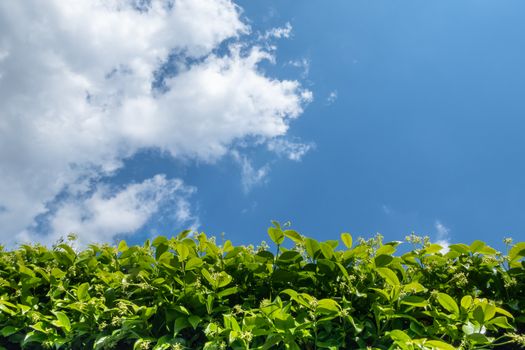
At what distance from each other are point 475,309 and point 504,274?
32.7 inches

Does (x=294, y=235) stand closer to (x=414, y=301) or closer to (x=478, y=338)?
(x=414, y=301)

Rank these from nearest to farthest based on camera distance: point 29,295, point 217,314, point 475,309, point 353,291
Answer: point 475,309, point 353,291, point 217,314, point 29,295

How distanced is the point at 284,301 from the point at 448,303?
128cm

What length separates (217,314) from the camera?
150 inches

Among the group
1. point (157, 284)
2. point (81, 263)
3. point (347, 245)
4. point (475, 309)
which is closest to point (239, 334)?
point (157, 284)

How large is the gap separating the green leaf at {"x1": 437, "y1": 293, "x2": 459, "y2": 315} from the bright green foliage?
2cm

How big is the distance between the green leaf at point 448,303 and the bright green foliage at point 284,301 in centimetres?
2

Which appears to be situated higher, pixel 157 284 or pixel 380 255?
pixel 380 255

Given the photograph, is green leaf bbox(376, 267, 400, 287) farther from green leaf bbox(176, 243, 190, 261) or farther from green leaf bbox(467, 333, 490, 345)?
green leaf bbox(176, 243, 190, 261)

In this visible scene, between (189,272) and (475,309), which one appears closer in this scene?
(475,309)

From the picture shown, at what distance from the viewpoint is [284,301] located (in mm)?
3691

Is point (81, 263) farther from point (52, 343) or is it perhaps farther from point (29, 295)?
point (52, 343)

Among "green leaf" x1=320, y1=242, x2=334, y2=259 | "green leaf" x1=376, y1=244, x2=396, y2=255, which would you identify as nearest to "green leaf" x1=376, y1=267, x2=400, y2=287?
"green leaf" x1=376, y1=244, x2=396, y2=255

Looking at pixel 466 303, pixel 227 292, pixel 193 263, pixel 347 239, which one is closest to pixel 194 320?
pixel 227 292
